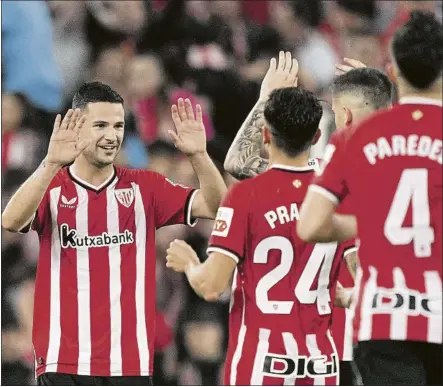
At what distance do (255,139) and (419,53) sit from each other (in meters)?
1.66

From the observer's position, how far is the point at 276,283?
15.6 feet

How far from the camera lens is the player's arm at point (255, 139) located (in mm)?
5641

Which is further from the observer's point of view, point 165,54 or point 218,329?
point 165,54

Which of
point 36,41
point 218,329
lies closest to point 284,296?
point 218,329

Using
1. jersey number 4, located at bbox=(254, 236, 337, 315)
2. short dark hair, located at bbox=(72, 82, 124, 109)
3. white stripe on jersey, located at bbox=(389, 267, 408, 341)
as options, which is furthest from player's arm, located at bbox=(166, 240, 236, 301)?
short dark hair, located at bbox=(72, 82, 124, 109)

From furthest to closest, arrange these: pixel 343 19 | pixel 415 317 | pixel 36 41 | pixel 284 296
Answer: pixel 343 19 → pixel 36 41 → pixel 284 296 → pixel 415 317

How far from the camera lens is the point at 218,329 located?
29.7 feet

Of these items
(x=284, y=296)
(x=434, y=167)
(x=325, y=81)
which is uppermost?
(x=325, y=81)

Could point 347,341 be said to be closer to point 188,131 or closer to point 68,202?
point 188,131

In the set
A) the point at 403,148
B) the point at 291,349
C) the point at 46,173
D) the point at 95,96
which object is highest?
the point at 95,96

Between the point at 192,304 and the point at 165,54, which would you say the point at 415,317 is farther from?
the point at 165,54

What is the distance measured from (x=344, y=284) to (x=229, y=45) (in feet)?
17.4

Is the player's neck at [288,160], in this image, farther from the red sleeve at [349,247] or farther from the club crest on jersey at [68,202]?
the club crest on jersey at [68,202]

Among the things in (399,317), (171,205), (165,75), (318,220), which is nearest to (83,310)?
(171,205)
